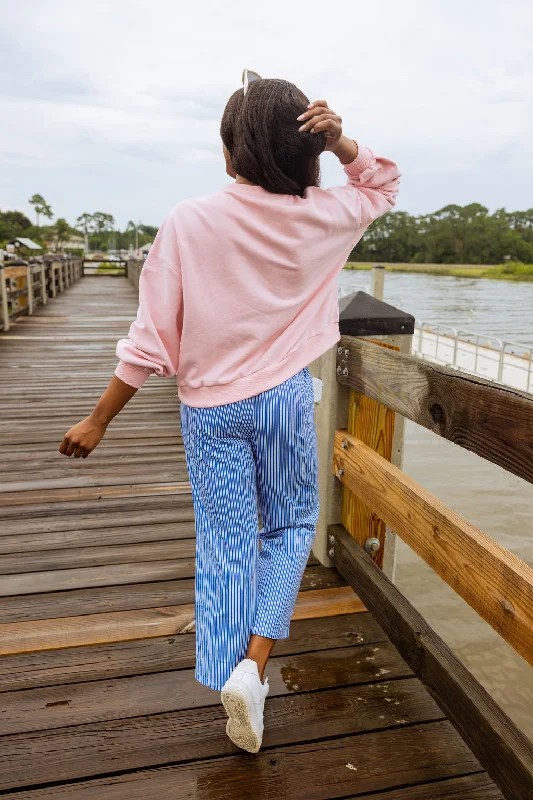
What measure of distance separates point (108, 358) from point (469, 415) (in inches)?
261

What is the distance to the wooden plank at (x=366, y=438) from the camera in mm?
2273

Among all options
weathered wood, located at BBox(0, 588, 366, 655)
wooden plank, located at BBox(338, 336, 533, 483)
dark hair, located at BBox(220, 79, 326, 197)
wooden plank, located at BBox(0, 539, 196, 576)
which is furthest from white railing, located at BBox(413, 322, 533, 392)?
dark hair, located at BBox(220, 79, 326, 197)

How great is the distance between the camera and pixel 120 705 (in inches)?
67.2

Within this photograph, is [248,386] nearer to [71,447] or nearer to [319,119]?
[71,447]

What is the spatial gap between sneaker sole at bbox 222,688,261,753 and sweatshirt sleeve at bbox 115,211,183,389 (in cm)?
69

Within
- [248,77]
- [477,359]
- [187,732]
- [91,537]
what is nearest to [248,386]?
[248,77]

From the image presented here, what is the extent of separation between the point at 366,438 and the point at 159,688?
1038mm

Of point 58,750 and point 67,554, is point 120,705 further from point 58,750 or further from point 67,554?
point 67,554

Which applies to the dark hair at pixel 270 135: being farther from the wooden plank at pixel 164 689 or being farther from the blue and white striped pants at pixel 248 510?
the wooden plank at pixel 164 689

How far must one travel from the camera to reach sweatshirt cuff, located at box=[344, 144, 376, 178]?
1.54m

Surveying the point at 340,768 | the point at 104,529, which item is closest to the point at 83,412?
the point at 104,529

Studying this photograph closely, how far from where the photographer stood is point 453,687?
1.58 metres

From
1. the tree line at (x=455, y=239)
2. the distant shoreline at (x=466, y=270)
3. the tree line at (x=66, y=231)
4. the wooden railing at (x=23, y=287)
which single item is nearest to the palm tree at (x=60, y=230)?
the tree line at (x=66, y=231)

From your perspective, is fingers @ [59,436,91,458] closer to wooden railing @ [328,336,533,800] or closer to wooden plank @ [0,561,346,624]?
wooden railing @ [328,336,533,800]
